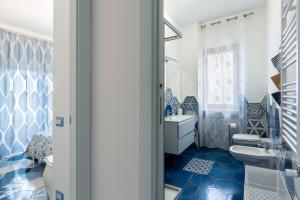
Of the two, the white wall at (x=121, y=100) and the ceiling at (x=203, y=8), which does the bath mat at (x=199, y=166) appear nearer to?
the white wall at (x=121, y=100)

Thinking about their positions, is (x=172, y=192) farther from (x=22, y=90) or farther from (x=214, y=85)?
(x=22, y=90)

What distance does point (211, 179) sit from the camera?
2.53m

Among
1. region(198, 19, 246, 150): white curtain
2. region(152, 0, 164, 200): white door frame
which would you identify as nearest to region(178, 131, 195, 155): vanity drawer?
region(198, 19, 246, 150): white curtain

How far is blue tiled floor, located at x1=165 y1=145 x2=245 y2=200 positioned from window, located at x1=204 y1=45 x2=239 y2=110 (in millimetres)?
1029

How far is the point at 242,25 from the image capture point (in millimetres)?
3514

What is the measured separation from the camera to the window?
3.57 meters

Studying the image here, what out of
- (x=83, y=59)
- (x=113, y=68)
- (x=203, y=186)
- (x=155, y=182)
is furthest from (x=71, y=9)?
(x=203, y=186)

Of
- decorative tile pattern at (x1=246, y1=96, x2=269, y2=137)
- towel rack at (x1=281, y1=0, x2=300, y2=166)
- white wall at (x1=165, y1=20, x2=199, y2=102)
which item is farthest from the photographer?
white wall at (x1=165, y1=20, x2=199, y2=102)

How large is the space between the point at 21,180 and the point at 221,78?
377 cm

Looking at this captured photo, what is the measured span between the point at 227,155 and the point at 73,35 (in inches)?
133

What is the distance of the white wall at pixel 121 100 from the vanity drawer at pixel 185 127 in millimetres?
1950

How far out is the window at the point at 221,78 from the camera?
11.7 ft

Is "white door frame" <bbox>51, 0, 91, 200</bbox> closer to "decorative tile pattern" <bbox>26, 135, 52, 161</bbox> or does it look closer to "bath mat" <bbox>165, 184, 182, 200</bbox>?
"bath mat" <bbox>165, 184, 182, 200</bbox>

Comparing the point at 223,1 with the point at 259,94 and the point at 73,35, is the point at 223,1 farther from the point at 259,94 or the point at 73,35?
the point at 73,35
